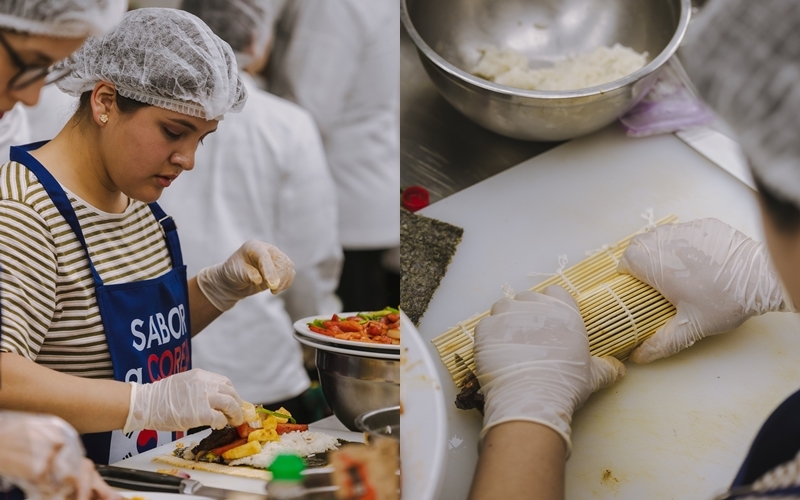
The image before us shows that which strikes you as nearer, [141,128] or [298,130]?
[141,128]

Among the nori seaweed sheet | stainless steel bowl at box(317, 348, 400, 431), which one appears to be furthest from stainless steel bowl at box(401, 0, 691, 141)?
stainless steel bowl at box(317, 348, 400, 431)

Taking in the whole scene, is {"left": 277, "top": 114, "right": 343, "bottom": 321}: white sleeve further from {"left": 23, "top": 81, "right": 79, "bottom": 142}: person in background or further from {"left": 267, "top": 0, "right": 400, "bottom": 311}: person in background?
{"left": 23, "top": 81, "right": 79, "bottom": 142}: person in background

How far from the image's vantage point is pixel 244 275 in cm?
144

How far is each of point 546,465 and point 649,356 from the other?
0.35 metres

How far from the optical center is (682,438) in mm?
1411

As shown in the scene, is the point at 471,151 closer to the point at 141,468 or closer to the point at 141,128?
the point at 141,128

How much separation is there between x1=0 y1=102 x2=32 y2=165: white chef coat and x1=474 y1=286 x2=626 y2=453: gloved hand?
3.30 feet

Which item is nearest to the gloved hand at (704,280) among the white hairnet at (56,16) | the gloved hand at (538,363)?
the gloved hand at (538,363)

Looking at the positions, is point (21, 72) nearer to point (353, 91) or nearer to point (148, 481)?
point (353, 91)

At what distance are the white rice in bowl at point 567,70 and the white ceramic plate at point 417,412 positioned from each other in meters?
0.72

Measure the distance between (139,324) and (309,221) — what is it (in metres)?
0.40

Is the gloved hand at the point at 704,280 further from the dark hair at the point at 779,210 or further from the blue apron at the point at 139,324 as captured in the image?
the blue apron at the point at 139,324

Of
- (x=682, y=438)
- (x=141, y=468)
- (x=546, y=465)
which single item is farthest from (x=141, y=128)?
(x=682, y=438)

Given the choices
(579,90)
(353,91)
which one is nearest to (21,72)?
(353,91)
